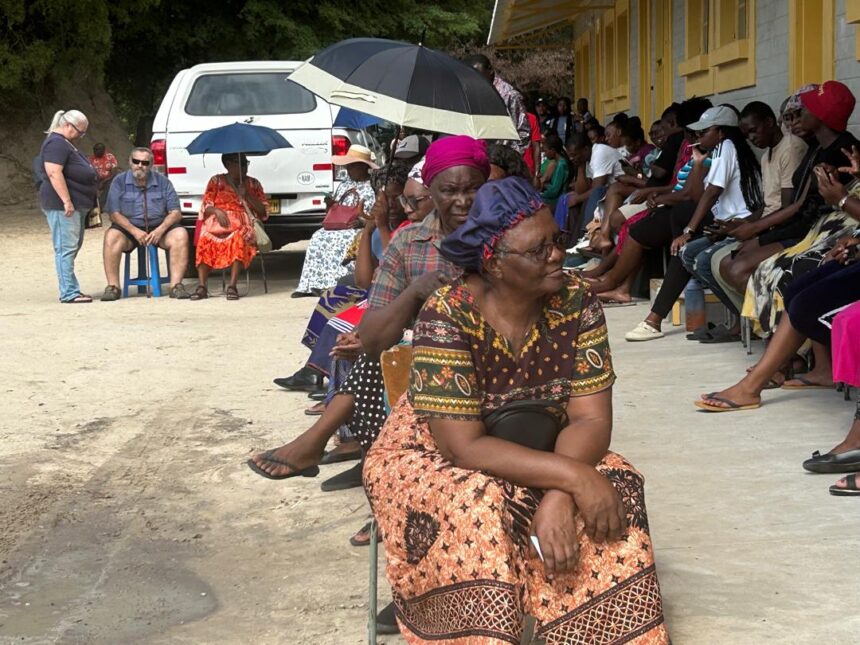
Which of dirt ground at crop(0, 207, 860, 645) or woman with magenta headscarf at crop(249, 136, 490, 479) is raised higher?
woman with magenta headscarf at crop(249, 136, 490, 479)

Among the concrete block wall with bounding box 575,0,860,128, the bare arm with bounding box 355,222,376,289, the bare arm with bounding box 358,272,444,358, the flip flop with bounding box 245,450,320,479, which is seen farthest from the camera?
the concrete block wall with bounding box 575,0,860,128

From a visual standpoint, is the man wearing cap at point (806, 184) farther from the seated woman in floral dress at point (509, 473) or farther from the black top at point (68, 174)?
the black top at point (68, 174)

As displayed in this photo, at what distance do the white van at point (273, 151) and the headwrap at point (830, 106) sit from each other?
6427mm

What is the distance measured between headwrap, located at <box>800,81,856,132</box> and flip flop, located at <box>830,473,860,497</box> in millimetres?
2662

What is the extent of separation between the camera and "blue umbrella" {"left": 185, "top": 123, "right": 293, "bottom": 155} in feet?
39.0

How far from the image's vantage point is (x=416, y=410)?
3508 millimetres

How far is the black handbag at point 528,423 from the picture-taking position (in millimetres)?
3506

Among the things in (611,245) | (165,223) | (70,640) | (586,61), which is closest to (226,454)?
(70,640)

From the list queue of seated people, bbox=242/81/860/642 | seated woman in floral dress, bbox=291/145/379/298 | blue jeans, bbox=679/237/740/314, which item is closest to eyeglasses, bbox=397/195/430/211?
queue of seated people, bbox=242/81/860/642

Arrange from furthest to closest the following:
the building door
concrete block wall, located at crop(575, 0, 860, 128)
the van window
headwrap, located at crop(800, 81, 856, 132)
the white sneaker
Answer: the building door → the van window → the white sneaker → concrete block wall, located at crop(575, 0, 860, 128) → headwrap, located at crop(800, 81, 856, 132)

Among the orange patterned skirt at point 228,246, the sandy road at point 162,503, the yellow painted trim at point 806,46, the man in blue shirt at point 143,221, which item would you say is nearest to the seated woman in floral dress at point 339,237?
the orange patterned skirt at point 228,246

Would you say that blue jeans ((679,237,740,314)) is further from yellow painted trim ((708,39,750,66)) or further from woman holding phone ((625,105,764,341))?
yellow painted trim ((708,39,750,66))

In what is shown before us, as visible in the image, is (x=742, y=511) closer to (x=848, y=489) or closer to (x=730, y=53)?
(x=848, y=489)

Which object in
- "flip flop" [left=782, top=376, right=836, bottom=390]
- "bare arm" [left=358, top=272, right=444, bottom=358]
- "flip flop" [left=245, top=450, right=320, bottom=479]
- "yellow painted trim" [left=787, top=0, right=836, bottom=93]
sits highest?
"yellow painted trim" [left=787, top=0, right=836, bottom=93]
